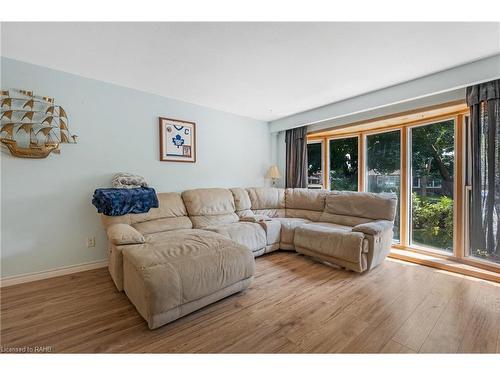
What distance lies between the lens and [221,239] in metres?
2.14

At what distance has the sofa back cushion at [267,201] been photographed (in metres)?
3.81

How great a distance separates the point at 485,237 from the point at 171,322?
3246 mm

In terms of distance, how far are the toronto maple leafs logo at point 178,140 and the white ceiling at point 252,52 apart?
2.30 ft

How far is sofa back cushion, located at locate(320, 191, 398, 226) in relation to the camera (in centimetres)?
288

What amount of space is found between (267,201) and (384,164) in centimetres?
203

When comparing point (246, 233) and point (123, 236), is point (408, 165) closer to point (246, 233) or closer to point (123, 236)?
point (246, 233)

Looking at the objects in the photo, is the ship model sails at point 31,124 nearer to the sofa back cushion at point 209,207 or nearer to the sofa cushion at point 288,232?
the sofa back cushion at point 209,207

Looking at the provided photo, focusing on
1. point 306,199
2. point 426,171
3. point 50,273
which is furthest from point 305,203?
point 50,273

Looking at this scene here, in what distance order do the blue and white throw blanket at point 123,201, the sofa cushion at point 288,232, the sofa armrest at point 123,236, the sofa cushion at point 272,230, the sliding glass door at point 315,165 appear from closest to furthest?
the sofa armrest at point 123,236
the blue and white throw blanket at point 123,201
the sofa cushion at point 272,230
the sofa cushion at point 288,232
the sliding glass door at point 315,165

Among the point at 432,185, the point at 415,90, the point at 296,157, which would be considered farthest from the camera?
the point at 296,157

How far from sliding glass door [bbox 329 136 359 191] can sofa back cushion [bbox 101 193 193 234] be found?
2802mm

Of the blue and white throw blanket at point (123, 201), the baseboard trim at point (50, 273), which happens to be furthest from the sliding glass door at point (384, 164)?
the baseboard trim at point (50, 273)

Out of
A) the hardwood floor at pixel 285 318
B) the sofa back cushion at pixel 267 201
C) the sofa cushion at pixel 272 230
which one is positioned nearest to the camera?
the hardwood floor at pixel 285 318
